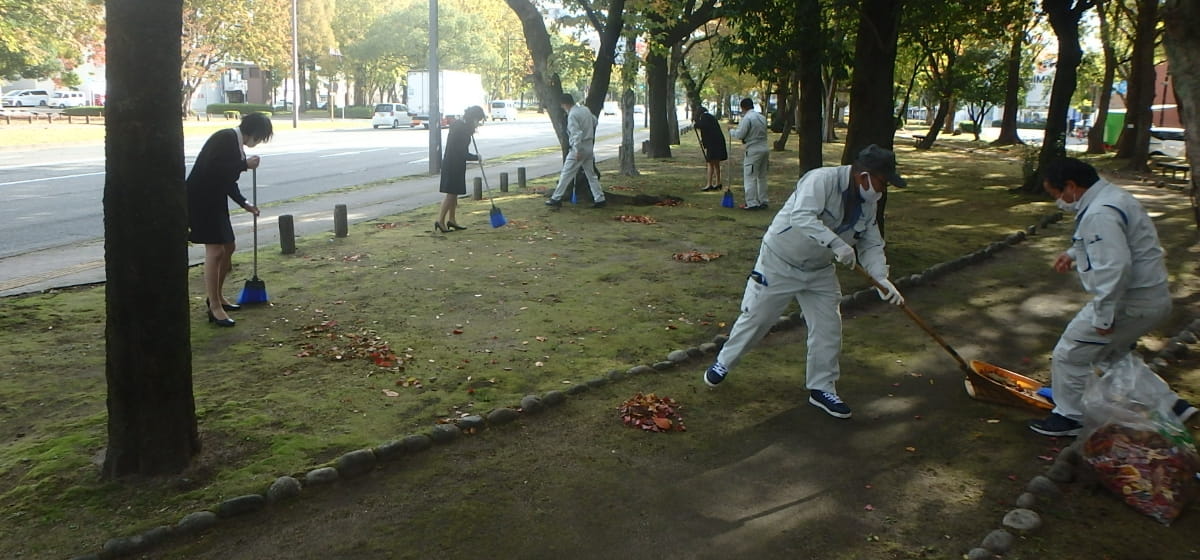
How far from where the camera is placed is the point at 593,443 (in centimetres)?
527

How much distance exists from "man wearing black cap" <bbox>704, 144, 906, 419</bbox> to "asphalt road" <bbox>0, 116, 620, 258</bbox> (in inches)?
368

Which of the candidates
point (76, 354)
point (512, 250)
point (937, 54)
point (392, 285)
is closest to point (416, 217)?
point (512, 250)

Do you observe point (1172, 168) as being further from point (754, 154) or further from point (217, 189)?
point (217, 189)

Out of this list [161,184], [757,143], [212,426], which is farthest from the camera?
[757,143]

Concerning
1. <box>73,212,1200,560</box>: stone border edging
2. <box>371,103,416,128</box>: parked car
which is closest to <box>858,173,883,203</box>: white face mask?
<box>73,212,1200,560</box>: stone border edging

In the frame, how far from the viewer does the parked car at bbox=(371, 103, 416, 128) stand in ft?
159

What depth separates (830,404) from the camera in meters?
5.73

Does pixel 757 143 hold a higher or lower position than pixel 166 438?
higher

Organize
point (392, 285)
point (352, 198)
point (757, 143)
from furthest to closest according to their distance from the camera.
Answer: point (352, 198)
point (757, 143)
point (392, 285)

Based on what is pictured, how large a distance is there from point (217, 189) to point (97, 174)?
14.4 metres

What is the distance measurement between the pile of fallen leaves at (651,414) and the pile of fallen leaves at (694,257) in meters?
4.88

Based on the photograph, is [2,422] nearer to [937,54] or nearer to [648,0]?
[648,0]

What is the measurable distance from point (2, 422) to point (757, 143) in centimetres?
1215

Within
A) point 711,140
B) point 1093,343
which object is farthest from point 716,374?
point 711,140
